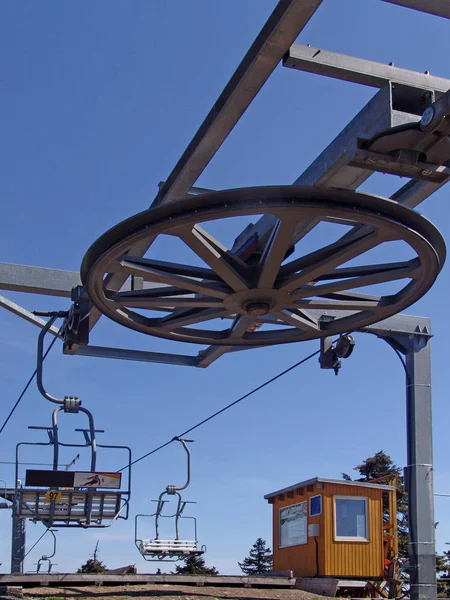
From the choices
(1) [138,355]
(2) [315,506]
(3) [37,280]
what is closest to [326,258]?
(3) [37,280]

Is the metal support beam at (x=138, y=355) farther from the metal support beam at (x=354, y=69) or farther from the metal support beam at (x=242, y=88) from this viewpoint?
the metal support beam at (x=354, y=69)

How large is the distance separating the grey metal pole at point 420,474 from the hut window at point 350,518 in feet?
11.4

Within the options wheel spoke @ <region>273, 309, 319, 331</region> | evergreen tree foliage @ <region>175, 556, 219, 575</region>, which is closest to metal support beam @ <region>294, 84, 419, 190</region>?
wheel spoke @ <region>273, 309, 319, 331</region>

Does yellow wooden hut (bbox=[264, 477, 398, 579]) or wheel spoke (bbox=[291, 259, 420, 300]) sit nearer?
wheel spoke (bbox=[291, 259, 420, 300])

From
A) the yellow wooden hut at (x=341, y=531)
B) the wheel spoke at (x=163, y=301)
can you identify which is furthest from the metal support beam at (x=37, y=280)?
the yellow wooden hut at (x=341, y=531)

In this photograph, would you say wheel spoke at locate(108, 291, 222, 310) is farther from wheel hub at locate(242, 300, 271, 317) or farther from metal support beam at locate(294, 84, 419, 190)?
metal support beam at locate(294, 84, 419, 190)

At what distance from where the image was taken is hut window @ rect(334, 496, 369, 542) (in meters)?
14.7

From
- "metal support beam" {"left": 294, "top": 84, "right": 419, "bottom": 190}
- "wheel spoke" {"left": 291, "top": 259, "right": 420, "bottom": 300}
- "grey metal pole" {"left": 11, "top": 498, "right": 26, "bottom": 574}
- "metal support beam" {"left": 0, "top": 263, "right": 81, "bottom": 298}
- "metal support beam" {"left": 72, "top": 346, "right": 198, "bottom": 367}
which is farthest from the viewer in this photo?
"grey metal pole" {"left": 11, "top": 498, "right": 26, "bottom": 574}

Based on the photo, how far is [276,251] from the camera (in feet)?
26.0

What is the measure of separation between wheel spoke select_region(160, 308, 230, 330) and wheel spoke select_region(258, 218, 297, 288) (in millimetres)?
1233

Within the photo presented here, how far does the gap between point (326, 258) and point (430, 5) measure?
9.78 feet

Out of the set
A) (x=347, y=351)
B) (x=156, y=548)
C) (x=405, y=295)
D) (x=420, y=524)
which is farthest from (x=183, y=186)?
(x=156, y=548)

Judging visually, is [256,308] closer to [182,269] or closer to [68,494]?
[182,269]

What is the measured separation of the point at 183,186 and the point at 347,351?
440 centimetres
